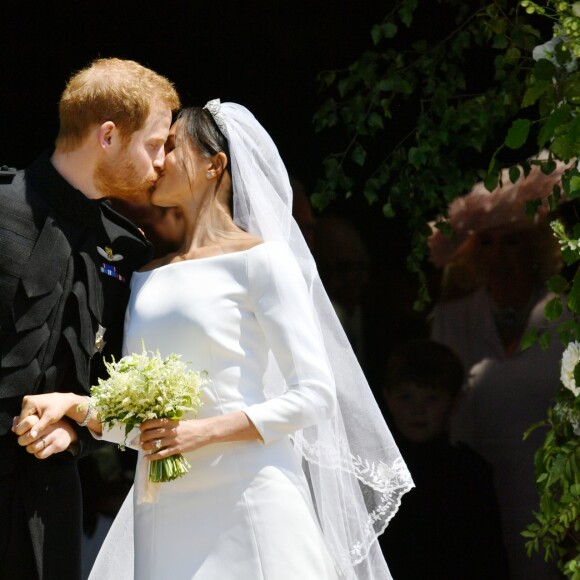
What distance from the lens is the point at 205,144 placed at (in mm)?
3180

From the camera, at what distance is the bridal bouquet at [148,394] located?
2635 millimetres

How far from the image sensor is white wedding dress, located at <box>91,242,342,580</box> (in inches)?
110

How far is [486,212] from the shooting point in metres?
4.62

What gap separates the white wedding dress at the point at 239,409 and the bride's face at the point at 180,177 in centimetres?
23

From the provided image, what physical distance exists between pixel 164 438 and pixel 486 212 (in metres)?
2.35

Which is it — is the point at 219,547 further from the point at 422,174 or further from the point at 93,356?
the point at 422,174

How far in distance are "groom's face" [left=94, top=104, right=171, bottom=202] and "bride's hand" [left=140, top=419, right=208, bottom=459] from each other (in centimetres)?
78

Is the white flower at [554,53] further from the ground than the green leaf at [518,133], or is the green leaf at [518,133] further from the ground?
the white flower at [554,53]

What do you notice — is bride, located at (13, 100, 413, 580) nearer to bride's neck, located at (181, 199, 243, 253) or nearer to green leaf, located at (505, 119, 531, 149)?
bride's neck, located at (181, 199, 243, 253)

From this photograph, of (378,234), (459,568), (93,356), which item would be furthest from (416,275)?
(93,356)

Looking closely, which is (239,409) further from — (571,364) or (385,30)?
(385,30)

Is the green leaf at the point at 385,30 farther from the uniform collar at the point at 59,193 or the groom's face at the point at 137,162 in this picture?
the uniform collar at the point at 59,193

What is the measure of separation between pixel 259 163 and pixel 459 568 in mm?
2209

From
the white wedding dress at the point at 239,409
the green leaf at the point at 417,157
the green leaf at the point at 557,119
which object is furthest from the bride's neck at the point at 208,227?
the green leaf at the point at 417,157
